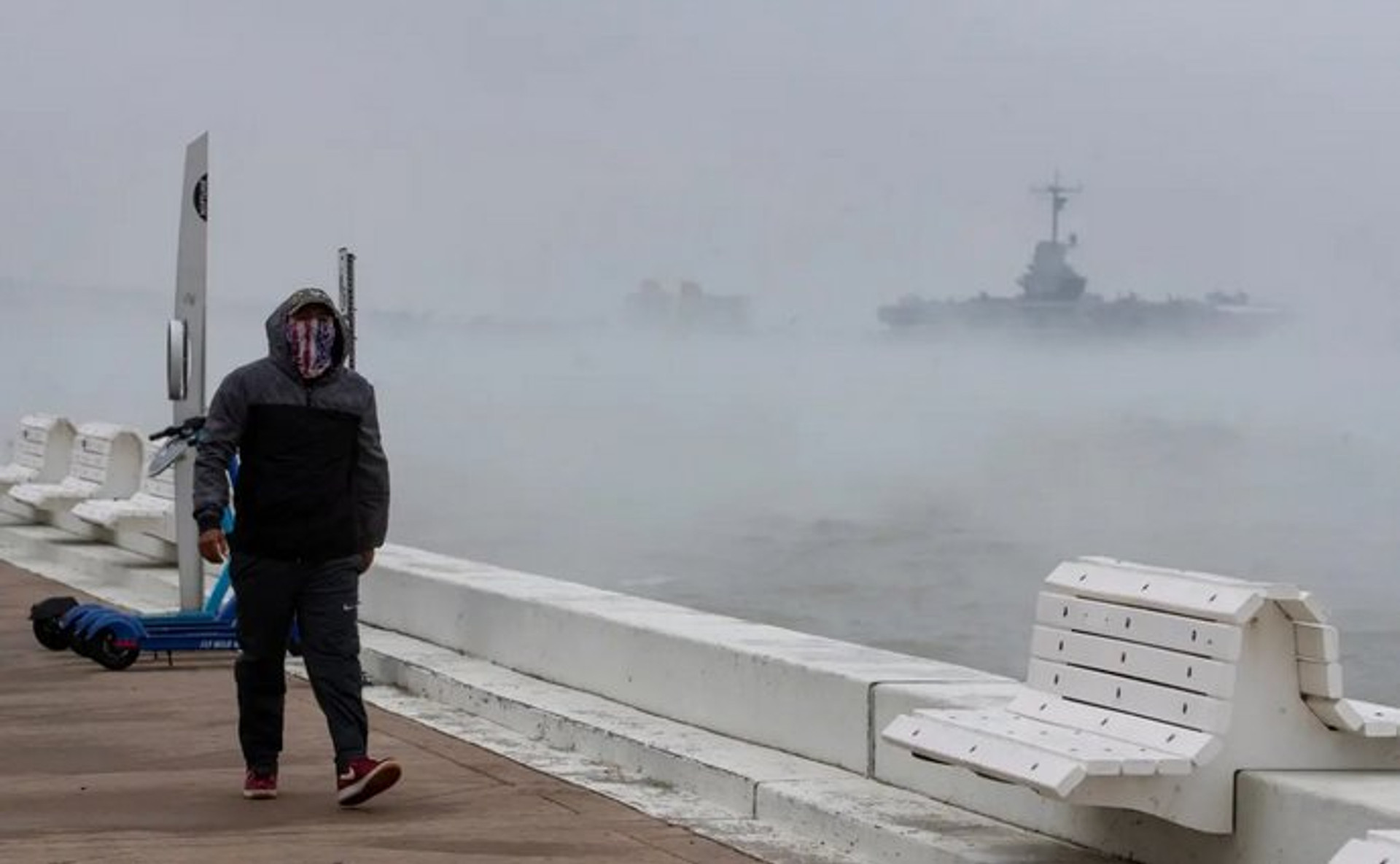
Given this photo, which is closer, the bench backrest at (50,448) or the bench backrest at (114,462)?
the bench backrest at (114,462)

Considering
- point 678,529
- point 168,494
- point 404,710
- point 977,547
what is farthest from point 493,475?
point 404,710

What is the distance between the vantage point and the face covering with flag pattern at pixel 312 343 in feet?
31.4

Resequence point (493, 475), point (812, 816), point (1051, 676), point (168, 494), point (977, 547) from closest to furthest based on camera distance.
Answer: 1. point (1051, 676)
2. point (812, 816)
3. point (168, 494)
4. point (977, 547)
5. point (493, 475)

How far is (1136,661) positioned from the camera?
25.4 ft

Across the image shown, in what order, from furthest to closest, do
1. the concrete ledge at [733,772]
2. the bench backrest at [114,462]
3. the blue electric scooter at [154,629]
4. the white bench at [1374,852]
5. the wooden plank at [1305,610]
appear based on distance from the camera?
1. the bench backrest at [114,462]
2. the blue electric scooter at [154,629]
3. the concrete ledge at [733,772]
4. the wooden plank at [1305,610]
5. the white bench at [1374,852]

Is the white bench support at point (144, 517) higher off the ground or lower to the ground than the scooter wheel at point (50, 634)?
higher

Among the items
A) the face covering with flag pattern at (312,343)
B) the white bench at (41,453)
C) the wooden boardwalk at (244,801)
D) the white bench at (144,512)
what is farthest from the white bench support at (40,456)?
the face covering with flag pattern at (312,343)

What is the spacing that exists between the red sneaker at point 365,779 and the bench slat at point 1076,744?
6.55 feet

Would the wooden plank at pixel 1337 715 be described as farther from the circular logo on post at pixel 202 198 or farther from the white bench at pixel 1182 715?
the circular logo on post at pixel 202 198

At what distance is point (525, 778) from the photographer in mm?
10109

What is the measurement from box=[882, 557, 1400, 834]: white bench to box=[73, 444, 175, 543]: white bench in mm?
10958

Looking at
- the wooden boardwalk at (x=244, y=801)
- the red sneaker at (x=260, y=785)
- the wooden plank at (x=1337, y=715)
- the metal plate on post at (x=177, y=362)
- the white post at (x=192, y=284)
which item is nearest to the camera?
the wooden plank at (x=1337, y=715)

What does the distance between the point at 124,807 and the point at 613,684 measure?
2426 millimetres

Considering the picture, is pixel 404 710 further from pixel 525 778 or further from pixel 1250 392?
pixel 1250 392
